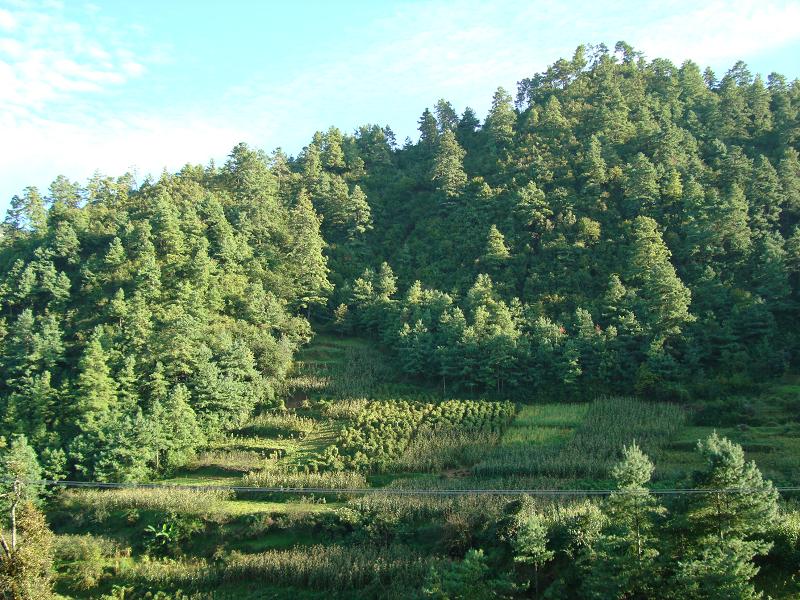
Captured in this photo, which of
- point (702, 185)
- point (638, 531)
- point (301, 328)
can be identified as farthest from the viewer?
point (702, 185)

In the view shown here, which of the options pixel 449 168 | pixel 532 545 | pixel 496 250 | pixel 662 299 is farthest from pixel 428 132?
pixel 532 545

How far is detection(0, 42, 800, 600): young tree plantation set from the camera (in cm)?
1775

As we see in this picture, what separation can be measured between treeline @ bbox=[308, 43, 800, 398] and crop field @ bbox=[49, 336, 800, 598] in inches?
104

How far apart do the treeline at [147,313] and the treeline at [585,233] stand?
5114 millimetres

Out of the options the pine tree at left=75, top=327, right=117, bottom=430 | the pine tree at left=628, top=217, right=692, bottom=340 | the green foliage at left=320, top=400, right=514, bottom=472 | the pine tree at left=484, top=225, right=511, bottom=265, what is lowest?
the green foliage at left=320, top=400, right=514, bottom=472

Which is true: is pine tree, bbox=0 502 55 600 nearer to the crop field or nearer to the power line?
the power line

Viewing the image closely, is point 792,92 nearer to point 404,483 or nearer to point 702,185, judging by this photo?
point 702,185

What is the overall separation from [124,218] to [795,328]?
39.8 meters

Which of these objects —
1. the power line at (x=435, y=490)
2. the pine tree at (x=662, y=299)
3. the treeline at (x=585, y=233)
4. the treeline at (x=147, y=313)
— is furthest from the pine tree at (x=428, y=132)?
the power line at (x=435, y=490)

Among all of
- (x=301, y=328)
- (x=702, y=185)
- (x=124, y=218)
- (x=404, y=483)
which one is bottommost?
(x=404, y=483)

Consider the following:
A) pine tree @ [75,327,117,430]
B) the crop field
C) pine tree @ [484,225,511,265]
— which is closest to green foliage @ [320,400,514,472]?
the crop field

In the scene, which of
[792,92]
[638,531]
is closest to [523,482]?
[638,531]

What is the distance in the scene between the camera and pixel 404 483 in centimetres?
2397

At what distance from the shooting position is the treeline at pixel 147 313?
27703 millimetres
